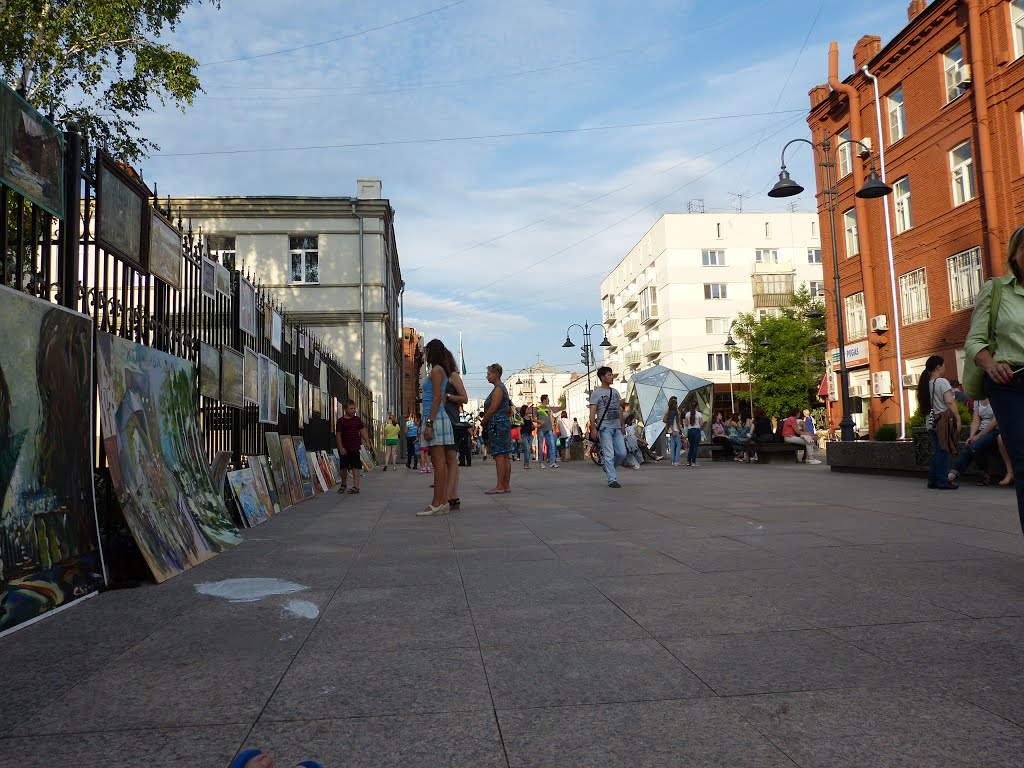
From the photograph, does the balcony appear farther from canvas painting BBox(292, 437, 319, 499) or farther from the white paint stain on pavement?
the white paint stain on pavement

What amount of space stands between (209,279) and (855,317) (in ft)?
90.1

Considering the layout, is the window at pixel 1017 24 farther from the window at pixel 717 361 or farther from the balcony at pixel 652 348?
the balcony at pixel 652 348

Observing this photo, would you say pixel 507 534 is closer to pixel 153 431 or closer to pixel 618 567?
pixel 618 567

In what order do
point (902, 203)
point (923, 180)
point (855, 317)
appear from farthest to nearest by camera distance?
point (855, 317) < point (902, 203) < point (923, 180)

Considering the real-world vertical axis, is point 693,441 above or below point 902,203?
below

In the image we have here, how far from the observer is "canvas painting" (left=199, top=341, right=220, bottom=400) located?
26.2ft

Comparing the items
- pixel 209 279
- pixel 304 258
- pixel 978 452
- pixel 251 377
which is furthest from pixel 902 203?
pixel 209 279

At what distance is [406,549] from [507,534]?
1.15 m

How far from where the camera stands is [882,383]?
28031 mm

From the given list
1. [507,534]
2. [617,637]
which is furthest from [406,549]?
[617,637]

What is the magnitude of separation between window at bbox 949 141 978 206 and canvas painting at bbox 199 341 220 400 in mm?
22561

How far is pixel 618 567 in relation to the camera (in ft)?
18.1

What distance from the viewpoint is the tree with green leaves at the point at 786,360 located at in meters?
48.7

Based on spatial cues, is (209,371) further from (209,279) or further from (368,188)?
(368,188)
